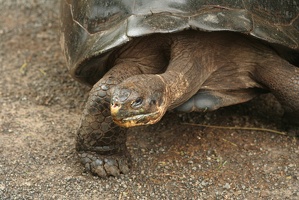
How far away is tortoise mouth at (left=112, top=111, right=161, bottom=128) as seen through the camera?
4285mm

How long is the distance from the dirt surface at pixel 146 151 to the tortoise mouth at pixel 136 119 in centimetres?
77

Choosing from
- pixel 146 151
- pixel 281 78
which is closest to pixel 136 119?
pixel 146 151

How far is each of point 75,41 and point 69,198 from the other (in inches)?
61.9

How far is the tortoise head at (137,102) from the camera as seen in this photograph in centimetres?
426

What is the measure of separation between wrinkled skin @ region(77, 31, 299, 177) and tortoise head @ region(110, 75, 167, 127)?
141mm

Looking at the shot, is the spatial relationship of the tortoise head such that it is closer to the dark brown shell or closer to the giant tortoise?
the giant tortoise

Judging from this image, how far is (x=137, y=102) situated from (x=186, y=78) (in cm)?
81

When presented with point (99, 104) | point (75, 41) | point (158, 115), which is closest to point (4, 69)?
point (75, 41)

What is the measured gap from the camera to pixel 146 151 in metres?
5.41

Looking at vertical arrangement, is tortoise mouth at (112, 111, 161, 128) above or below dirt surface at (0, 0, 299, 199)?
above

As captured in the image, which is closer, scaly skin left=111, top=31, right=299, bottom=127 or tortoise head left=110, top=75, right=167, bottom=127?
tortoise head left=110, top=75, right=167, bottom=127

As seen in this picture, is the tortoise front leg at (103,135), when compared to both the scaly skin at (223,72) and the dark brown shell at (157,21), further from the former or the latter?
the scaly skin at (223,72)

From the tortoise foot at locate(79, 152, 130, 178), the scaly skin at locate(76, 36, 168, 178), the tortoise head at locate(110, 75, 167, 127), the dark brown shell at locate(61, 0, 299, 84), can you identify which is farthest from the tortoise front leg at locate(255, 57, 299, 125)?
the tortoise foot at locate(79, 152, 130, 178)

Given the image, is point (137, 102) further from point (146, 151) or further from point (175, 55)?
point (146, 151)
